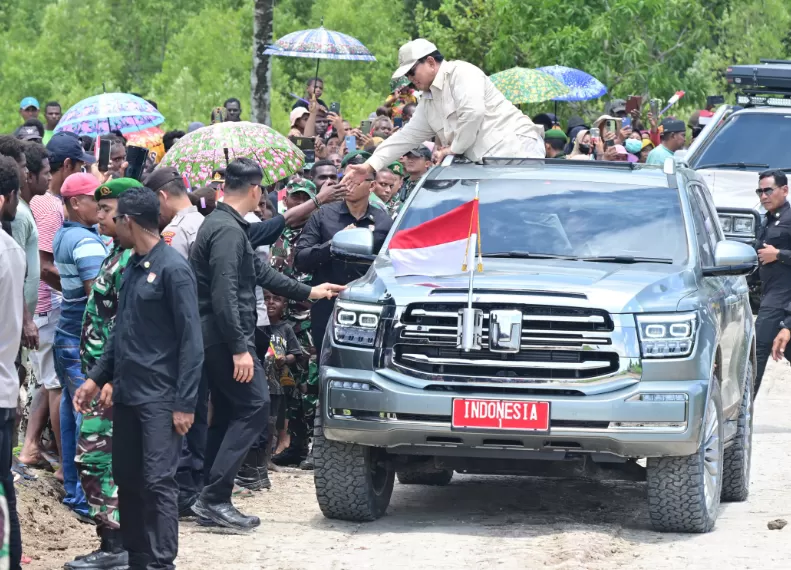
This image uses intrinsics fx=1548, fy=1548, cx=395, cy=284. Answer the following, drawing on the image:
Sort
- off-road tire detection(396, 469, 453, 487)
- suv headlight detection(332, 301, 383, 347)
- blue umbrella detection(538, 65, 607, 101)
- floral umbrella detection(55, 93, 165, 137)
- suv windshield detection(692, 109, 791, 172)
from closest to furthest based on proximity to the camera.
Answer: suv headlight detection(332, 301, 383, 347), off-road tire detection(396, 469, 453, 487), floral umbrella detection(55, 93, 165, 137), suv windshield detection(692, 109, 791, 172), blue umbrella detection(538, 65, 607, 101)

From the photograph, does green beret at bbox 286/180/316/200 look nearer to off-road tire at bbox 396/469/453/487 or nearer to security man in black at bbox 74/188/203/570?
off-road tire at bbox 396/469/453/487

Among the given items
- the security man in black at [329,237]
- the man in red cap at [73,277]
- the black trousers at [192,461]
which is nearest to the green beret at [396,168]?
the security man in black at [329,237]

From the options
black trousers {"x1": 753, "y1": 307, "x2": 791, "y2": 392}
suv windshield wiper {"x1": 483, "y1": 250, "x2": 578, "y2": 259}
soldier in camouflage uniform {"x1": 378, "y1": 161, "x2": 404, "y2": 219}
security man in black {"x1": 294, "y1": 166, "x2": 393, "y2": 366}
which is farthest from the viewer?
black trousers {"x1": 753, "y1": 307, "x2": 791, "y2": 392}

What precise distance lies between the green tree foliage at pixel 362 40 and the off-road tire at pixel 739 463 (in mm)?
20183

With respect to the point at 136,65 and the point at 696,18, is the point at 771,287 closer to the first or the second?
the point at 696,18

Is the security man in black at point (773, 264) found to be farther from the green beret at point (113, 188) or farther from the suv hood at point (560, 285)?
the green beret at point (113, 188)

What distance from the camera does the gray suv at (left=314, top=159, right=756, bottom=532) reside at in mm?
8336

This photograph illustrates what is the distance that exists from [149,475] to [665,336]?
2.92 metres

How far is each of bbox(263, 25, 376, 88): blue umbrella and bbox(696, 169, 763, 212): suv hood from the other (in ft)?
15.5

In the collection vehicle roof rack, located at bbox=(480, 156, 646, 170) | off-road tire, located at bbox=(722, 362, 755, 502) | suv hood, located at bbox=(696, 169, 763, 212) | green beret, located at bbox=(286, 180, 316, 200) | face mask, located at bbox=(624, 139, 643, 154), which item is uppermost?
vehicle roof rack, located at bbox=(480, 156, 646, 170)

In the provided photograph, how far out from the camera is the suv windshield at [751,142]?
18.5m

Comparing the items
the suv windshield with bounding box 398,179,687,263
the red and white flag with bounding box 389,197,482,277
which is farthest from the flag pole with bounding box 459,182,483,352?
the suv windshield with bounding box 398,179,687,263

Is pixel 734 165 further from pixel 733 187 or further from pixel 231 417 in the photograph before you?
pixel 231 417

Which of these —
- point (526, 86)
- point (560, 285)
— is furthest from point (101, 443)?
point (526, 86)
